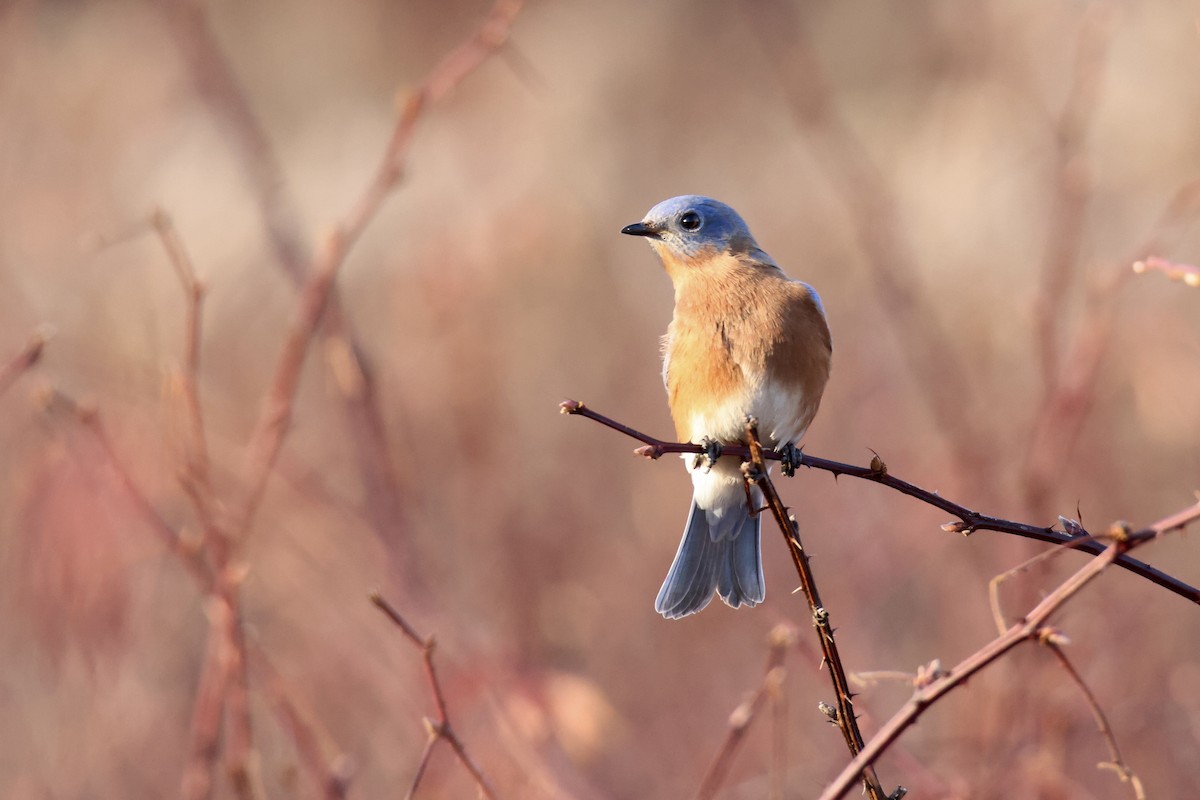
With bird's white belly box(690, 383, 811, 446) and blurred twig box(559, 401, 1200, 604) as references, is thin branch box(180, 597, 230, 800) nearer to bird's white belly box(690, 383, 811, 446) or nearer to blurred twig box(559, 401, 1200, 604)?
blurred twig box(559, 401, 1200, 604)

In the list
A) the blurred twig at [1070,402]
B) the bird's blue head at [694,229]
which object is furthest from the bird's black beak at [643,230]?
the blurred twig at [1070,402]

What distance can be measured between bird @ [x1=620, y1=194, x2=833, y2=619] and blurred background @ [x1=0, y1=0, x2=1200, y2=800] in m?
0.59

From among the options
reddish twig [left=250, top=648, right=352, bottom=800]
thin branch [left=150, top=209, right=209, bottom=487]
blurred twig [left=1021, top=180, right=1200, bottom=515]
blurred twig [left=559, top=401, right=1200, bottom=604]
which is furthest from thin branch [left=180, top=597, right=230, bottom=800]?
blurred twig [left=1021, top=180, right=1200, bottom=515]

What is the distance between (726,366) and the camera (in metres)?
3.39

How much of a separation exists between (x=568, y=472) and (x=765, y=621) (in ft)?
7.73

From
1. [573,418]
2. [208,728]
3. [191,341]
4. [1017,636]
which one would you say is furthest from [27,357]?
[573,418]

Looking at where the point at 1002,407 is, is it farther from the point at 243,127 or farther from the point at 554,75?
the point at 554,75

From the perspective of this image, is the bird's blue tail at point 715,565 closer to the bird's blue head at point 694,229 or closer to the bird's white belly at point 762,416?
the bird's white belly at point 762,416

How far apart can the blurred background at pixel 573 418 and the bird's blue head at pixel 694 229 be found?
782 mm

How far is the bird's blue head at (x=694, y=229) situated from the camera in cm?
370

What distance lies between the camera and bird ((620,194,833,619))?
3.37 meters

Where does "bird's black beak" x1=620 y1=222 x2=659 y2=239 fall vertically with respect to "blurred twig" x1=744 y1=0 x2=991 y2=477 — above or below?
below

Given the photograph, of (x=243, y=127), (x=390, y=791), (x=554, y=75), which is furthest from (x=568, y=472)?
(x=554, y=75)

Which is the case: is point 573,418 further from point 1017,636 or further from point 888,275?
point 1017,636
